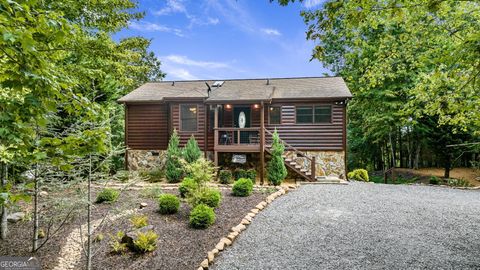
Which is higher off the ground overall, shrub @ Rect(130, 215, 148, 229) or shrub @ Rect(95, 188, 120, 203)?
shrub @ Rect(95, 188, 120, 203)

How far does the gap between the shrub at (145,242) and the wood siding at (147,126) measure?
361 inches

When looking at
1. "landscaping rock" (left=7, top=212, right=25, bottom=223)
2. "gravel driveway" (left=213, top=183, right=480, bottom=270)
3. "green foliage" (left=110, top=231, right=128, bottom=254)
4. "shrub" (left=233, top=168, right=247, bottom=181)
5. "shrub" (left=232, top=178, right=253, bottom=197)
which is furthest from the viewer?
"shrub" (left=233, top=168, right=247, bottom=181)

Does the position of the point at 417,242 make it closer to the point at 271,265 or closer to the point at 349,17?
the point at 271,265

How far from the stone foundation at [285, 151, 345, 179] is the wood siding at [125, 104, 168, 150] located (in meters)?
6.44

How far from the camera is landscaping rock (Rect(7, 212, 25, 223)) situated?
245 inches

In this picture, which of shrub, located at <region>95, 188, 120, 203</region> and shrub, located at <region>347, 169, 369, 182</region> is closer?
shrub, located at <region>95, 188, 120, 203</region>

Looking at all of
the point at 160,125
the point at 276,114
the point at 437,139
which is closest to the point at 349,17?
the point at 276,114

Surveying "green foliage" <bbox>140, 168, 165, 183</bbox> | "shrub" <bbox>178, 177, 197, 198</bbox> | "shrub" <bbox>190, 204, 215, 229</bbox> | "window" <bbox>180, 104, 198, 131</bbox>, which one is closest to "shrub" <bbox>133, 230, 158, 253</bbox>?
"shrub" <bbox>190, 204, 215, 229</bbox>

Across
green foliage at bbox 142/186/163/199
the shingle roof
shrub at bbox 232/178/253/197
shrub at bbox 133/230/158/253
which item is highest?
the shingle roof

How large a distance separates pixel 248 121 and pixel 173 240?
917 centimetres

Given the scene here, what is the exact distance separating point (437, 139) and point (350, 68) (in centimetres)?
783

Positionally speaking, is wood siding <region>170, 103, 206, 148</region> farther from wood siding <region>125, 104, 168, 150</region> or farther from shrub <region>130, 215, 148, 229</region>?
shrub <region>130, 215, 148, 229</region>

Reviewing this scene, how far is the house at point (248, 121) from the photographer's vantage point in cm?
1205

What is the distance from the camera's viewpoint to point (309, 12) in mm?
3521
